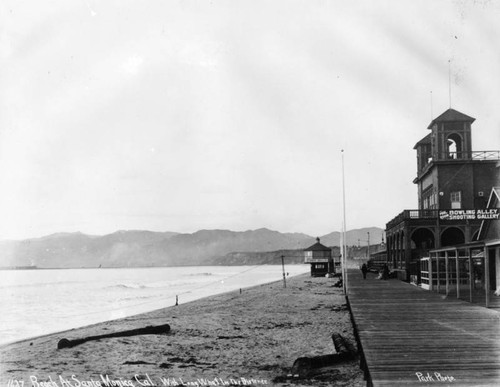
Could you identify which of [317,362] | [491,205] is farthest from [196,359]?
[491,205]

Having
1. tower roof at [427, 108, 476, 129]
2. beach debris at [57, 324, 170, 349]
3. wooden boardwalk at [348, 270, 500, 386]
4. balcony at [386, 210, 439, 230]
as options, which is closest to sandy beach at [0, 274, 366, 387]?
beach debris at [57, 324, 170, 349]

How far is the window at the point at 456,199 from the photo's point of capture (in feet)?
144

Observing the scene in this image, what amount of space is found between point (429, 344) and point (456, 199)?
120 ft

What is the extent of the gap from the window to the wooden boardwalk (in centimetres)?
2790

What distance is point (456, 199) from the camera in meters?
44.1

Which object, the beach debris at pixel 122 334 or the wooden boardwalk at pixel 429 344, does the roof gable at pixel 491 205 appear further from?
the beach debris at pixel 122 334

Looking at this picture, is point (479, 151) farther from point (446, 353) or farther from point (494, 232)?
point (446, 353)

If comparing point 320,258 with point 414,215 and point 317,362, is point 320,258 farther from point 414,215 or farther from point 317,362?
point 317,362

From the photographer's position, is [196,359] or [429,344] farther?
[196,359]

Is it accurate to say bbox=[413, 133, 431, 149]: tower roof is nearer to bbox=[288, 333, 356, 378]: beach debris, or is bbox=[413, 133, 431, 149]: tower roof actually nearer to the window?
the window

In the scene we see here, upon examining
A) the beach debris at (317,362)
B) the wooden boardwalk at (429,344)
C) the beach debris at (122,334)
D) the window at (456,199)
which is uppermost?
the window at (456,199)

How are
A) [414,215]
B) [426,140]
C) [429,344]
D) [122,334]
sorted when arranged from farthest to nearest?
[426,140] → [414,215] → [122,334] → [429,344]

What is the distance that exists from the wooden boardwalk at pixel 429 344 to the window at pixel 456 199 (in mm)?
27900

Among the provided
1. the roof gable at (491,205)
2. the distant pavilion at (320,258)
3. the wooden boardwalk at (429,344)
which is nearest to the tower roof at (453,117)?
the roof gable at (491,205)
